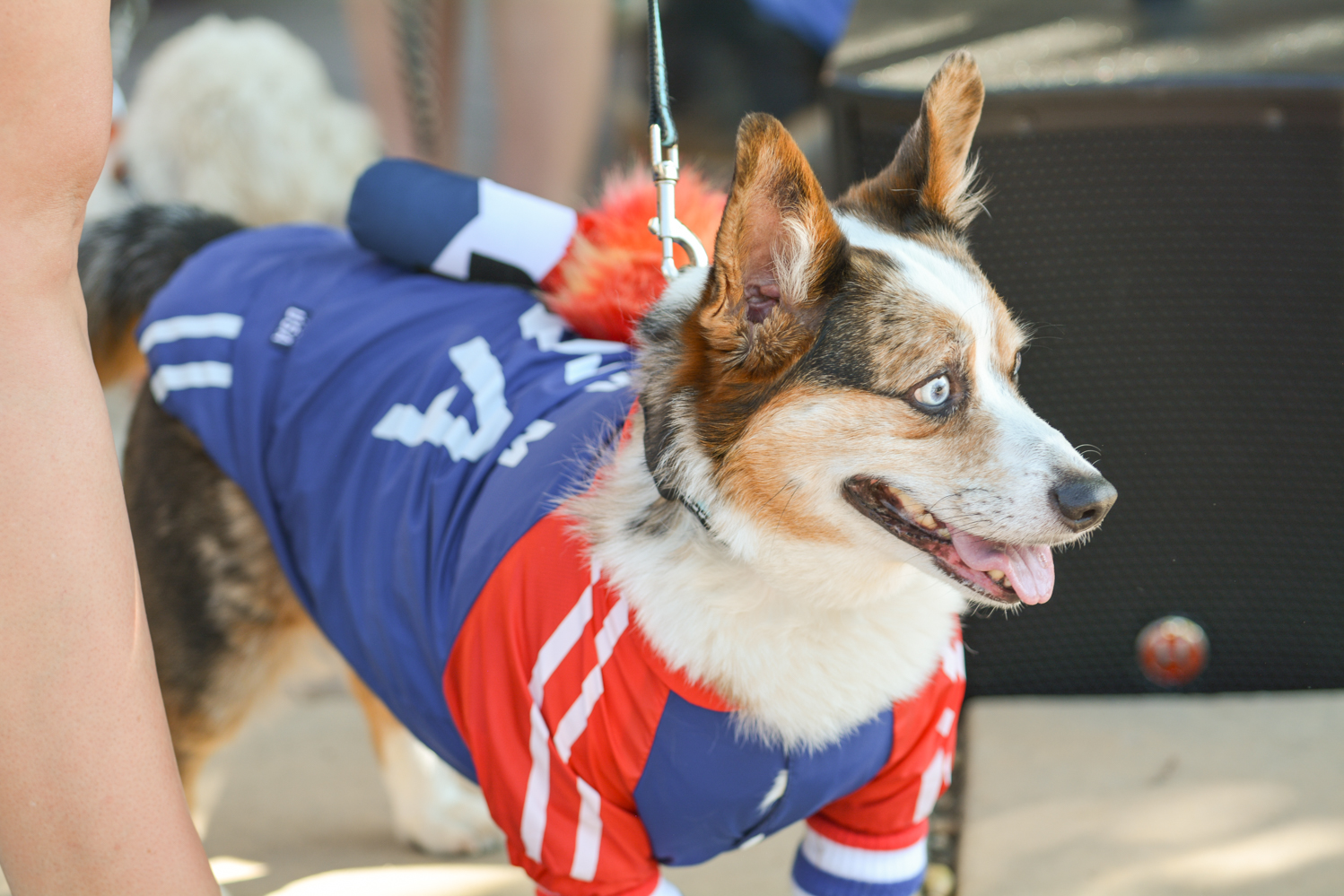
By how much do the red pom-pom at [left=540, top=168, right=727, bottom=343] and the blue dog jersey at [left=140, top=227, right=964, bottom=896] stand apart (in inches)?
2.4

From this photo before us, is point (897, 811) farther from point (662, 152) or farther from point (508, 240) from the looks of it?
point (508, 240)

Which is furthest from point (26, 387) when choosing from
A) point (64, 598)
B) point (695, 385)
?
point (695, 385)

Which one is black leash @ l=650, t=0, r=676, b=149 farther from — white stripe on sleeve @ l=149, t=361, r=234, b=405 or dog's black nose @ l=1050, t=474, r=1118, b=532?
white stripe on sleeve @ l=149, t=361, r=234, b=405

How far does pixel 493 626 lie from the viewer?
1708mm

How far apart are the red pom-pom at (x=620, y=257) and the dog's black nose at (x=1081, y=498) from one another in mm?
777

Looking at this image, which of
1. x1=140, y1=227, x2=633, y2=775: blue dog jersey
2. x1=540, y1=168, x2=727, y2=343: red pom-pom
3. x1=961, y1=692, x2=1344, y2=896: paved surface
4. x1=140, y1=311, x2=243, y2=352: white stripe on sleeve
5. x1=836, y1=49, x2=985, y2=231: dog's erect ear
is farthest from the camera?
x1=961, y1=692, x2=1344, y2=896: paved surface

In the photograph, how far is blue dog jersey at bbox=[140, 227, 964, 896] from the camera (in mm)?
1614

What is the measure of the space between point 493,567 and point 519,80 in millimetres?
2779

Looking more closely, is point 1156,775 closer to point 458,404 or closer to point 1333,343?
point 1333,343

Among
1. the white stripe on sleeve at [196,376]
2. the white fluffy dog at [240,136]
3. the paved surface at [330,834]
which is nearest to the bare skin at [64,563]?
the white stripe on sleeve at [196,376]

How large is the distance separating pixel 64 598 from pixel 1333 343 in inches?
97.0

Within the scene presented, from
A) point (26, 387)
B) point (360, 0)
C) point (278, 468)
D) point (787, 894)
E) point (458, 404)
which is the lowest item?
point (787, 894)

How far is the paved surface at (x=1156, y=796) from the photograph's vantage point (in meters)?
2.31

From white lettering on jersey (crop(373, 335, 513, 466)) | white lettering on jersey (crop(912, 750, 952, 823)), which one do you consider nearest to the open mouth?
white lettering on jersey (crop(912, 750, 952, 823))
